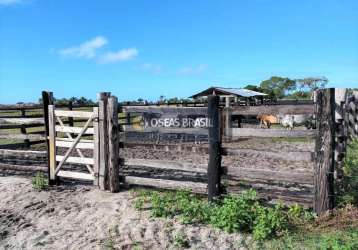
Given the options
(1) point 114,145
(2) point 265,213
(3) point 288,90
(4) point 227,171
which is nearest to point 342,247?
(2) point 265,213

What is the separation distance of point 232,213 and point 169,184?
177cm

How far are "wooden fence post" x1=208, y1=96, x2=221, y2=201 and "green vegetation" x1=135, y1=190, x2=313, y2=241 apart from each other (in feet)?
0.67

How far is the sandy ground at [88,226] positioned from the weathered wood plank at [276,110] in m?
1.84

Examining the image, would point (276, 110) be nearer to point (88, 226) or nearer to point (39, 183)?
point (88, 226)

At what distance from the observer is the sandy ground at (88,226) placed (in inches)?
207

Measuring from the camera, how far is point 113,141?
24.4 feet

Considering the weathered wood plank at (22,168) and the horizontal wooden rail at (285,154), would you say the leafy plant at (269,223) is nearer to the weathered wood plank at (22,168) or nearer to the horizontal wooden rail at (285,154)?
the horizontal wooden rail at (285,154)

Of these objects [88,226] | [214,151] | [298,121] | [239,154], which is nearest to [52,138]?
[88,226]

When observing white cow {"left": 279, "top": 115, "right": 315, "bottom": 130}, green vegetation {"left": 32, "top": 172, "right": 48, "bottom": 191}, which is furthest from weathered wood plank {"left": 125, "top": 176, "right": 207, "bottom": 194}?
white cow {"left": 279, "top": 115, "right": 315, "bottom": 130}

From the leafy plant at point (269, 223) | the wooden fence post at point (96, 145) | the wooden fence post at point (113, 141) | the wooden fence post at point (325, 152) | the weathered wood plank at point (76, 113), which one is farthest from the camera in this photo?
the weathered wood plank at point (76, 113)

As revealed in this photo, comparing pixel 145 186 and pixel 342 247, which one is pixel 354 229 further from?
pixel 145 186

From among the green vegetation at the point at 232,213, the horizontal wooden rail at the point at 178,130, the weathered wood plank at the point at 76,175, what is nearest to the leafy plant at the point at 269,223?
the green vegetation at the point at 232,213

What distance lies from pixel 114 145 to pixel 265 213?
3.08m

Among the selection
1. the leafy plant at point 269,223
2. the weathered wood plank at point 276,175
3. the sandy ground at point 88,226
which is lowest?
the sandy ground at point 88,226
